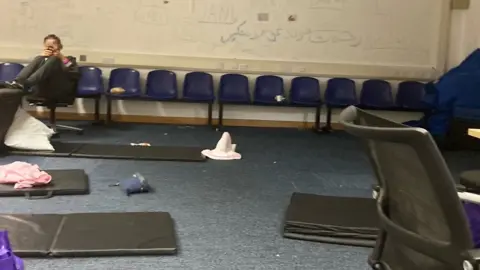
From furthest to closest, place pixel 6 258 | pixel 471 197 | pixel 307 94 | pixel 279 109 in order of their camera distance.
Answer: pixel 279 109
pixel 307 94
pixel 6 258
pixel 471 197

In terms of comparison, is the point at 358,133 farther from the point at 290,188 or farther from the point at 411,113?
the point at 411,113

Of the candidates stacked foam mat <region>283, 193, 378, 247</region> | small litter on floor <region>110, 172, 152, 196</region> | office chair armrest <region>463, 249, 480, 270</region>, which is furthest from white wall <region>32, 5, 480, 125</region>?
office chair armrest <region>463, 249, 480, 270</region>

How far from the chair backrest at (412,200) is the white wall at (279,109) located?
241 inches

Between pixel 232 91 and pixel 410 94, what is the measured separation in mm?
2482

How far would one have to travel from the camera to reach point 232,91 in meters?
7.56

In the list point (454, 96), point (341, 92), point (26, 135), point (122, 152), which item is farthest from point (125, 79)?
point (454, 96)

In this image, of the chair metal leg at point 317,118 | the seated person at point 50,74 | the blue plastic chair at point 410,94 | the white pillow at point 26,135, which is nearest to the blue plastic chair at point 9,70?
the seated person at point 50,74

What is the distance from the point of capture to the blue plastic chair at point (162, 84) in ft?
24.4

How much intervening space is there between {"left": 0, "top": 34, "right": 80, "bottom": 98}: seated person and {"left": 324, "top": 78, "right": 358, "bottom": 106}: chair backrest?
3363 millimetres

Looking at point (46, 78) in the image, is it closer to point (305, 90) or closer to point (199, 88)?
point (199, 88)

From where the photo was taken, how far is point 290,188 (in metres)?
4.67

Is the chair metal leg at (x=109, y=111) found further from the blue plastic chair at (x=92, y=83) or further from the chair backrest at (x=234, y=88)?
the chair backrest at (x=234, y=88)

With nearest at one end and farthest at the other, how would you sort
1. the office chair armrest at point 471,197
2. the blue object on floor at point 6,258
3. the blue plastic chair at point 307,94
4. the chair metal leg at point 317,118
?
the office chair armrest at point 471,197 → the blue object on floor at point 6,258 → the blue plastic chair at point 307,94 → the chair metal leg at point 317,118

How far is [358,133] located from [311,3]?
659 cm
